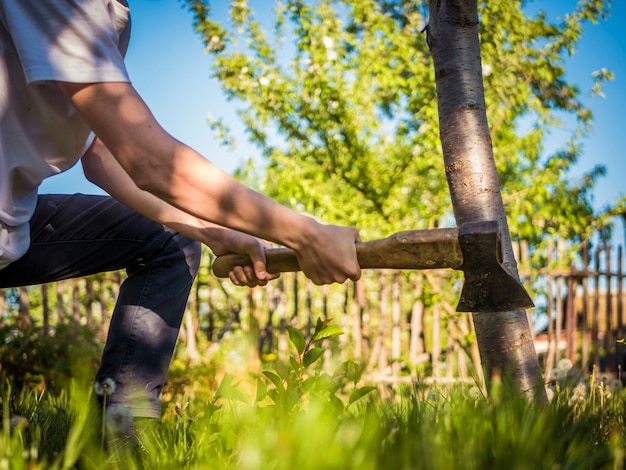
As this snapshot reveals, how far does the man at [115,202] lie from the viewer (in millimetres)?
1430

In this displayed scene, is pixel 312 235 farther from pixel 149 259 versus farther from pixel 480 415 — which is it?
pixel 149 259

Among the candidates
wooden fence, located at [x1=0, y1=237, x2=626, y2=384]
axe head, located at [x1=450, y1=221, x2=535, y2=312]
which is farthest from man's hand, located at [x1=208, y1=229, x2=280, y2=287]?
wooden fence, located at [x1=0, y1=237, x2=626, y2=384]

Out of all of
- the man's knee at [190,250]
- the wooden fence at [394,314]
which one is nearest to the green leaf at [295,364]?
the man's knee at [190,250]

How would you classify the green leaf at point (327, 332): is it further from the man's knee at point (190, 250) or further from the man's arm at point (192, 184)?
the man's knee at point (190, 250)

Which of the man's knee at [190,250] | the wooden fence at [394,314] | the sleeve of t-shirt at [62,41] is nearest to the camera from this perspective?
the sleeve of t-shirt at [62,41]

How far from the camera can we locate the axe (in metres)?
1.63

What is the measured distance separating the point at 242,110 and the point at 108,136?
6318 mm

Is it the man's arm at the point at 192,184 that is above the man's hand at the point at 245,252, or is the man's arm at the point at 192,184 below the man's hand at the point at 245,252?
above

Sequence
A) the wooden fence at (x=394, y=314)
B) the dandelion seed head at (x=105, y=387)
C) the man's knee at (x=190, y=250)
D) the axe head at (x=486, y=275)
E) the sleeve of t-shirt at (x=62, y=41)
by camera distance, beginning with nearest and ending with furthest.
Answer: the sleeve of t-shirt at (x=62, y=41) → the axe head at (x=486, y=275) → the dandelion seed head at (x=105, y=387) → the man's knee at (x=190, y=250) → the wooden fence at (x=394, y=314)

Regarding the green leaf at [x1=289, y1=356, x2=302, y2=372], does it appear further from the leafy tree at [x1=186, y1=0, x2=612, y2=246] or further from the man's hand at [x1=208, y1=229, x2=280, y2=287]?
the leafy tree at [x1=186, y1=0, x2=612, y2=246]

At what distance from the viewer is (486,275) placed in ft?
5.63

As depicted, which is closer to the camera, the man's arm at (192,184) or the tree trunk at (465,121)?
the man's arm at (192,184)

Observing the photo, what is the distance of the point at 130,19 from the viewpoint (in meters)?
1.81

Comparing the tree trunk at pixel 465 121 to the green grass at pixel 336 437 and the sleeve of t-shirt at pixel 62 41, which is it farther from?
the sleeve of t-shirt at pixel 62 41
